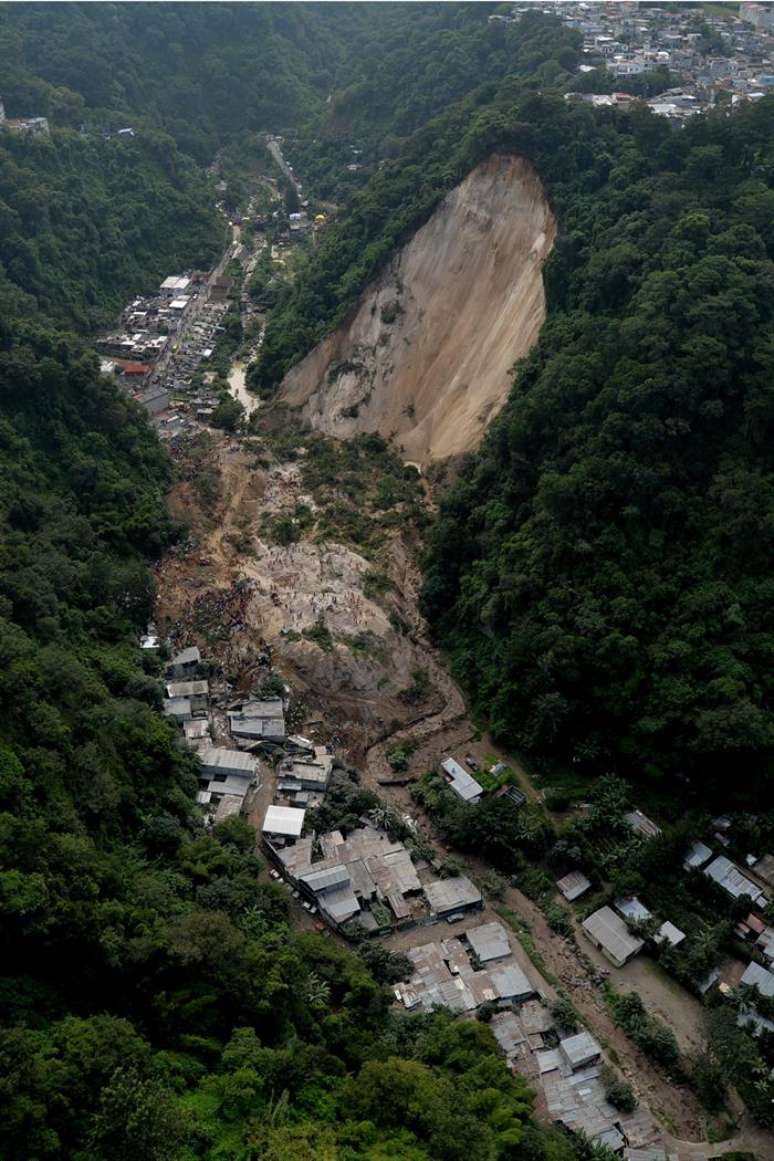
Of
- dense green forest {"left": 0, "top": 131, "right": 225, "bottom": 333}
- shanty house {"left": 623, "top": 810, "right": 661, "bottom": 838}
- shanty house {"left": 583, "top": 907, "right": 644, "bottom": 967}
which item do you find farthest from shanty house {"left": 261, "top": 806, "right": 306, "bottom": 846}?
dense green forest {"left": 0, "top": 131, "right": 225, "bottom": 333}

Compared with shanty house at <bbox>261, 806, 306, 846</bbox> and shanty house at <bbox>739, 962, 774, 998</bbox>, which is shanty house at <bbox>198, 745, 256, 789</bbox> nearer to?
shanty house at <bbox>261, 806, 306, 846</bbox>

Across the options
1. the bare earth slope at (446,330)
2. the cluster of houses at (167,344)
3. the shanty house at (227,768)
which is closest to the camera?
the shanty house at (227,768)

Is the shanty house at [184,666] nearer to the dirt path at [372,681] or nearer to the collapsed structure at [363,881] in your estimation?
the dirt path at [372,681]

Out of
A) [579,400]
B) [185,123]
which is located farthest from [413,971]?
[185,123]

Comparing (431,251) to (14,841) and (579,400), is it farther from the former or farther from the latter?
(14,841)

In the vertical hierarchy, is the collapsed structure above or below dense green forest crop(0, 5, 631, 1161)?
below

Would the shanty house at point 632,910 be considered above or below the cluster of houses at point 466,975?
above

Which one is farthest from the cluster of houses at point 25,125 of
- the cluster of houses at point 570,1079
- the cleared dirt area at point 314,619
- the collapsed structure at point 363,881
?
the cluster of houses at point 570,1079

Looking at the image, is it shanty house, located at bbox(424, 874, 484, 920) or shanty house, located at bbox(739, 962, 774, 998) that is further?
shanty house, located at bbox(424, 874, 484, 920)
